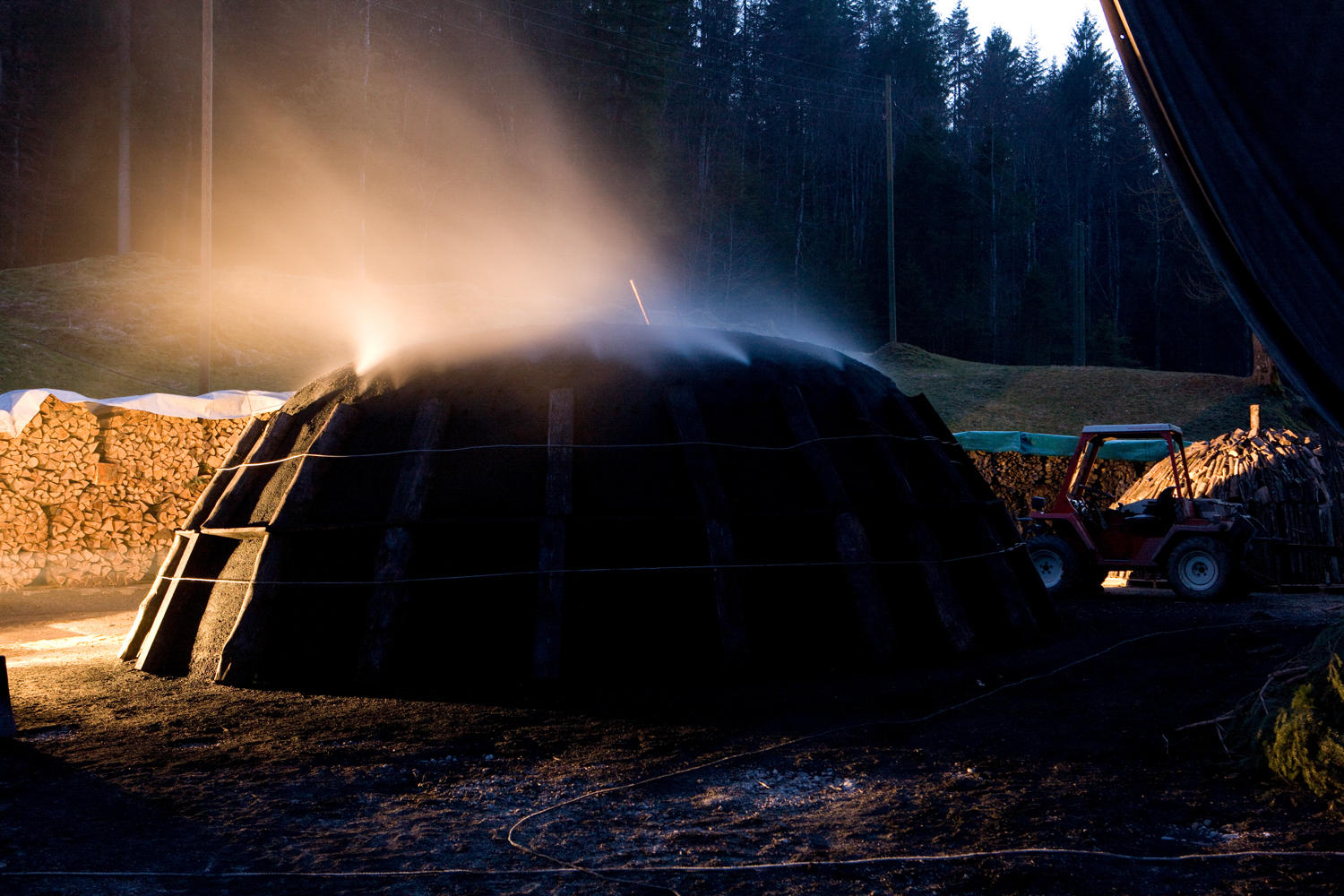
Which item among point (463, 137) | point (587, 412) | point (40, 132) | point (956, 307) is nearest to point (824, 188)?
point (956, 307)

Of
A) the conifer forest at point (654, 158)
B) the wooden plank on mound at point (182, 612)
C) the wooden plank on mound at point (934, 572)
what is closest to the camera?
the wooden plank on mound at point (934, 572)

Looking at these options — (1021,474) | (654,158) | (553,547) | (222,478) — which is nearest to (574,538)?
(553,547)

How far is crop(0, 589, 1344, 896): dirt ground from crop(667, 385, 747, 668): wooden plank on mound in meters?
0.37

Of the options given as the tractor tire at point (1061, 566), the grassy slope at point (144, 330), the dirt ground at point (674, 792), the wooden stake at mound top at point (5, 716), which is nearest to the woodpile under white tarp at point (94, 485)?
the dirt ground at point (674, 792)

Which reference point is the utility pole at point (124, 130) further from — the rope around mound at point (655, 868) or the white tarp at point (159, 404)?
the rope around mound at point (655, 868)

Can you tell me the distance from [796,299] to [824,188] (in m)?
11.1

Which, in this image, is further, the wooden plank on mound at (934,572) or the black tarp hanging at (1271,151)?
the wooden plank on mound at (934,572)

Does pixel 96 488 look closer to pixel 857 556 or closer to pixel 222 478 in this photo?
pixel 222 478

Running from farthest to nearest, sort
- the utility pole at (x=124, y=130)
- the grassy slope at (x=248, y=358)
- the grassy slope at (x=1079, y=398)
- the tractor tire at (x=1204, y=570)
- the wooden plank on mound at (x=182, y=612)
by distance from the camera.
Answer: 1. the utility pole at (x=124, y=130)
2. the grassy slope at (x=1079, y=398)
3. the grassy slope at (x=248, y=358)
4. the tractor tire at (x=1204, y=570)
5. the wooden plank on mound at (x=182, y=612)

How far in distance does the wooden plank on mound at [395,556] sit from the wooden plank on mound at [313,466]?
24.8 inches

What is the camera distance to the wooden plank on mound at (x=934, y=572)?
680cm

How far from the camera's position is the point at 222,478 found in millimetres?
8414

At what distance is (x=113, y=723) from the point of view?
5.57m

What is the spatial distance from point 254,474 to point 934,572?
5281mm
